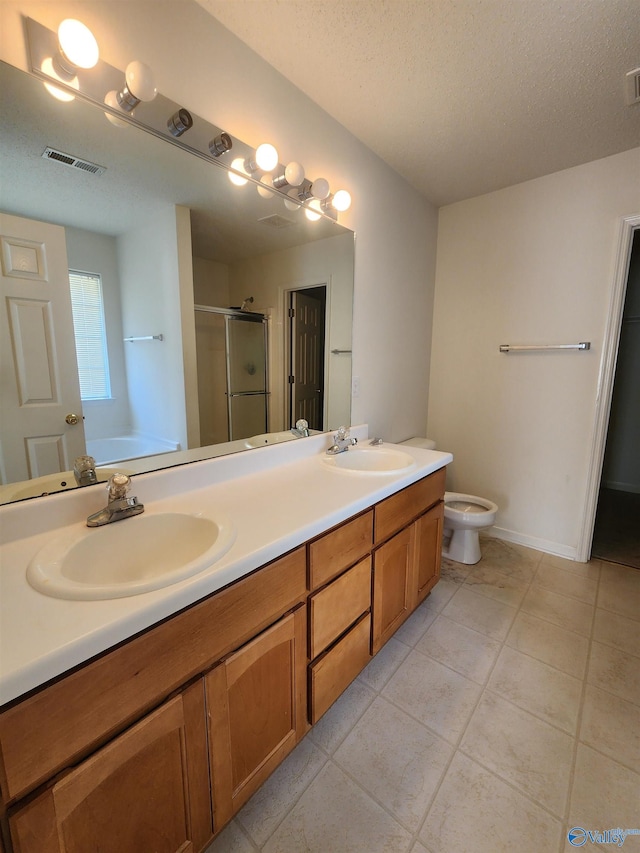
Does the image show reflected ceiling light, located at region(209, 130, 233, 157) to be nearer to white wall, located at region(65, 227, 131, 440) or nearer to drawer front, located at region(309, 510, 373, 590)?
white wall, located at region(65, 227, 131, 440)

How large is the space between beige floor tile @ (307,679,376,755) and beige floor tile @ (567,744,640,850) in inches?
25.9

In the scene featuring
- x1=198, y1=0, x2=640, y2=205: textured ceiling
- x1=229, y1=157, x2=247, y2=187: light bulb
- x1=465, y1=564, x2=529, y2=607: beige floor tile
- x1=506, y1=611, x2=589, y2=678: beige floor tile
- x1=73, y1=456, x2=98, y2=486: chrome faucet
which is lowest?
x1=506, y1=611, x2=589, y2=678: beige floor tile

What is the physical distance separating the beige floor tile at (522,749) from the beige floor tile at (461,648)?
149 mm

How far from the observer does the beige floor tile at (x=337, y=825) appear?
963mm

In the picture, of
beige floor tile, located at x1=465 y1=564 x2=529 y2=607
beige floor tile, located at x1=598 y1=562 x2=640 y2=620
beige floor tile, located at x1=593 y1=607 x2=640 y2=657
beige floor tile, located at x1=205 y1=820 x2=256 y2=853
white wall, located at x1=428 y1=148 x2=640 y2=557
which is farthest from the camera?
white wall, located at x1=428 y1=148 x2=640 y2=557

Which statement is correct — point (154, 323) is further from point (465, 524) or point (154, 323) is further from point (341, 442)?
point (465, 524)

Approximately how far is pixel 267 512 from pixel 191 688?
444 mm

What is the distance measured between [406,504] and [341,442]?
464 mm

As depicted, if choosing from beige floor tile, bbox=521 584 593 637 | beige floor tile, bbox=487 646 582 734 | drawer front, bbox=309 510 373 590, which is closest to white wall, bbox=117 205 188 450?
drawer front, bbox=309 510 373 590

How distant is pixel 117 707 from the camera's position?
2.11 feet

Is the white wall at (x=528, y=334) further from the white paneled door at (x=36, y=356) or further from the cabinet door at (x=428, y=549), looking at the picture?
the white paneled door at (x=36, y=356)

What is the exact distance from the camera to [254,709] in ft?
3.03

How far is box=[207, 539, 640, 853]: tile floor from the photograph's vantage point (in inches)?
39.3

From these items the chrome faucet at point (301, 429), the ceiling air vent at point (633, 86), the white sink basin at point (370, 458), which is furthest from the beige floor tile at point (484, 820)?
the ceiling air vent at point (633, 86)
